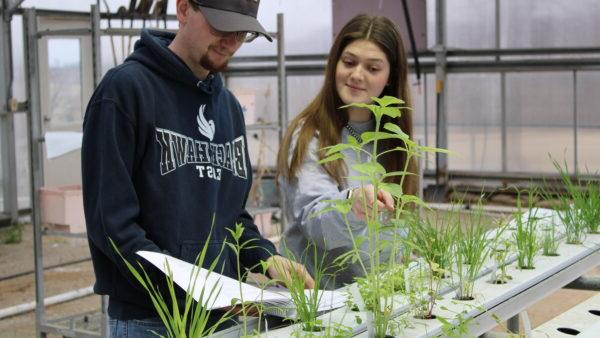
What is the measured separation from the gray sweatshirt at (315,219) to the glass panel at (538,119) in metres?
7.50

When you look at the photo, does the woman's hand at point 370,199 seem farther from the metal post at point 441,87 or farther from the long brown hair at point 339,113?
the metal post at point 441,87

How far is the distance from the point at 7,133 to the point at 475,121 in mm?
4774

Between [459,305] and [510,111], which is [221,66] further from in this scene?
[510,111]

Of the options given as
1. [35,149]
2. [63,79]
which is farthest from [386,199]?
[63,79]

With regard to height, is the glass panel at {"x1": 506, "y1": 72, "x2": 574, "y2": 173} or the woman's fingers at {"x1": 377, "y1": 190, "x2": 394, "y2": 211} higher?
the glass panel at {"x1": 506, "y1": 72, "x2": 574, "y2": 173}

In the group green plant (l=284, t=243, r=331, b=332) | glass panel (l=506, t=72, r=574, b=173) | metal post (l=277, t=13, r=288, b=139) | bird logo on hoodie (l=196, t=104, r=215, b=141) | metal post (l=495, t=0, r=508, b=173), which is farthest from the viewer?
metal post (l=495, t=0, r=508, b=173)

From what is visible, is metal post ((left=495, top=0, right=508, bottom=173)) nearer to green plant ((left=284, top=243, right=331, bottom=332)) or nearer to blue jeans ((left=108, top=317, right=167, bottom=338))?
blue jeans ((left=108, top=317, right=167, bottom=338))

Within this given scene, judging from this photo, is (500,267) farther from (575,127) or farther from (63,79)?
(63,79)

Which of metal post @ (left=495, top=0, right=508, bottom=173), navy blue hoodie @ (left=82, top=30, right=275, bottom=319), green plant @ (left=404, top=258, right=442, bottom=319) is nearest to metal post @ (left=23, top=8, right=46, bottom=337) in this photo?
navy blue hoodie @ (left=82, top=30, right=275, bottom=319)

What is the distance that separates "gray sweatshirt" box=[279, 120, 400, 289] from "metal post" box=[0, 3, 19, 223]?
6.90 meters

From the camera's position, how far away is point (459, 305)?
6.20 ft

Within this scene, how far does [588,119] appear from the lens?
9.45 metres

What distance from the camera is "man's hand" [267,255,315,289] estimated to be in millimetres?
1811

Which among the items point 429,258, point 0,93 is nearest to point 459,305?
point 429,258
